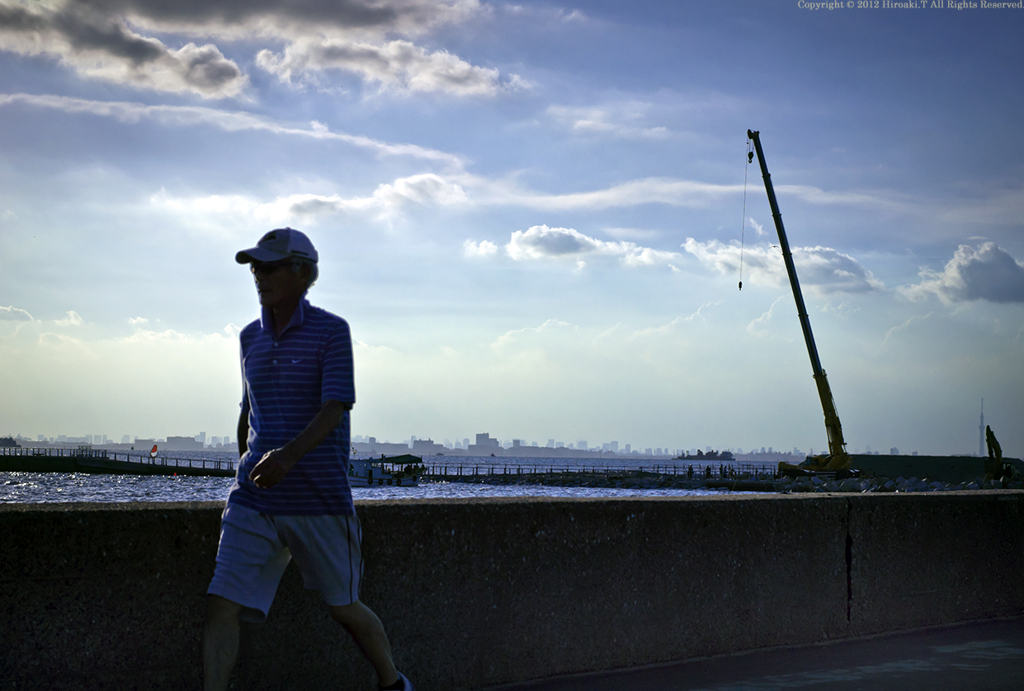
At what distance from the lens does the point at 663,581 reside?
Answer: 16.1 ft

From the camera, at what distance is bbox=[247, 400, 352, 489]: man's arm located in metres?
2.82

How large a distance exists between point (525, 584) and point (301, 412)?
1.83 meters

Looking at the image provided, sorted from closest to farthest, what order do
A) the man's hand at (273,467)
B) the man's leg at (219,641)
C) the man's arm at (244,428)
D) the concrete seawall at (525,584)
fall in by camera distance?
the man's hand at (273,467) → the man's leg at (219,641) → the man's arm at (244,428) → the concrete seawall at (525,584)

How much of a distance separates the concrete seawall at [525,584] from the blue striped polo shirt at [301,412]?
29.4 inches

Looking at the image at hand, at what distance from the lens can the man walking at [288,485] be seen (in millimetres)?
3025

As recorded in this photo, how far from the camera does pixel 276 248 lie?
10.3 feet

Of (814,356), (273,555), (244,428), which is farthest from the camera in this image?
(814,356)

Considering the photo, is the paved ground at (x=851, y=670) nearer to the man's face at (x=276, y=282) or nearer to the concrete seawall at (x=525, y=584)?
the concrete seawall at (x=525, y=584)

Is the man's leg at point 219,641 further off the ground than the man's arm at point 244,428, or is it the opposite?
the man's arm at point 244,428

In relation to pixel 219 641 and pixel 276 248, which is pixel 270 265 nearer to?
pixel 276 248

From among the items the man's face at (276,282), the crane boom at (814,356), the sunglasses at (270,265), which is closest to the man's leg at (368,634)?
the man's face at (276,282)

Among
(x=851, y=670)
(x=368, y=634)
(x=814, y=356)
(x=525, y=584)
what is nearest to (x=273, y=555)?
(x=368, y=634)

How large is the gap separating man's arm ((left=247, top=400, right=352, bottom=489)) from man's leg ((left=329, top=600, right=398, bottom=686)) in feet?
1.84

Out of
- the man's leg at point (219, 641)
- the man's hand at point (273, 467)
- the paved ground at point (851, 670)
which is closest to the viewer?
the man's hand at point (273, 467)
